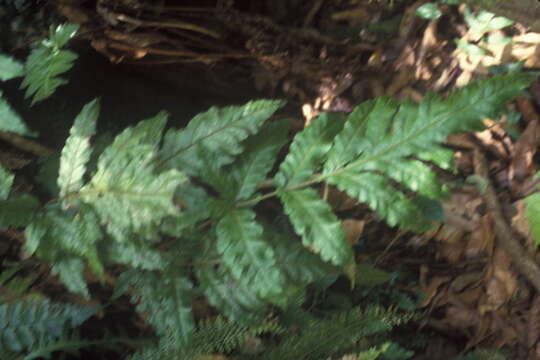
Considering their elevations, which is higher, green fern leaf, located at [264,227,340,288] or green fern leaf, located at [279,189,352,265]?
green fern leaf, located at [279,189,352,265]

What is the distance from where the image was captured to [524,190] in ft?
5.41

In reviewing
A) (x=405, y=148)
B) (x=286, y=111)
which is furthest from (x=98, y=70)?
(x=405, y=148)

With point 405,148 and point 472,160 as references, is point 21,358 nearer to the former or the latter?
point 405,148

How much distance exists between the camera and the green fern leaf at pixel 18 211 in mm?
1033

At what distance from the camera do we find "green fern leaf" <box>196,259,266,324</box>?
44.1 inches

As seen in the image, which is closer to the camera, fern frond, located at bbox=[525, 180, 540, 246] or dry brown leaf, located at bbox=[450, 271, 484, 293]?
fern frond, located at bbox=[525, 180, 540, 246]

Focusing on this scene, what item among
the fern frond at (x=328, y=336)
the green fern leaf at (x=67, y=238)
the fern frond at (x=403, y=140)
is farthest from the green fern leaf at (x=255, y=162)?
the fern frond at (x=328, y=336)

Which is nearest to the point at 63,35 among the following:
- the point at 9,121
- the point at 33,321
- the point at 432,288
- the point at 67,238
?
the point at 9,121

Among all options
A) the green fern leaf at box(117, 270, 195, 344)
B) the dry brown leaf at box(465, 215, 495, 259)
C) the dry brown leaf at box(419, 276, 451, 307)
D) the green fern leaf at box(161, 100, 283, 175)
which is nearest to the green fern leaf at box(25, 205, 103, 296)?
the green fern leaf at box(117, 270, 195, 344)

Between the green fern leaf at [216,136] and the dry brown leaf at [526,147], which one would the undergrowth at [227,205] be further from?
the dry brown leaf at [526,147]

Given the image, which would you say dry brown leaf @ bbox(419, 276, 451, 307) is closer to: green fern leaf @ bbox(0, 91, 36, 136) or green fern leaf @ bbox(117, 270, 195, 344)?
green fern leaf @ bbox(117, 270, 195, 344)

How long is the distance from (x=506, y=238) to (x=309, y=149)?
0.84 meters

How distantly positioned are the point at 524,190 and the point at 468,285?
34 cm

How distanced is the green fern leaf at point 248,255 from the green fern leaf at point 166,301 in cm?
16
